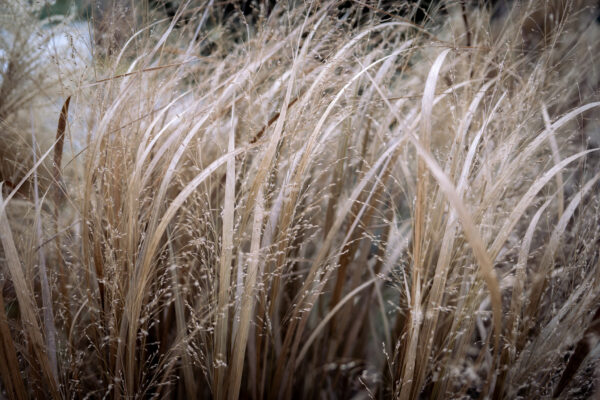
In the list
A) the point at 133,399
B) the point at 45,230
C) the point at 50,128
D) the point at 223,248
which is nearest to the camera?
the point at 223,248

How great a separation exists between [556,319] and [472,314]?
17 cm

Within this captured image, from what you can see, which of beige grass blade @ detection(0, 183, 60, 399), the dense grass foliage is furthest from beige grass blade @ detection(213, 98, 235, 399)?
beige grass blade @ detection(0, 183, 60, 399)

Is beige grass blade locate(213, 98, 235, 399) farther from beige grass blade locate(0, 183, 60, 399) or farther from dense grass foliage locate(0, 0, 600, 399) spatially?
beige grass blade locate(0, 183, 60, 399)

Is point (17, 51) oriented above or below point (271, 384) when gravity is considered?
above

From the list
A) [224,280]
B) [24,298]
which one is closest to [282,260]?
[224,280]

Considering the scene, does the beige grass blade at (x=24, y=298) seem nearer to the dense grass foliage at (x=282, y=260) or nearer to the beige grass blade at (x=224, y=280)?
the dense grass foliage at (x=282, y=260)

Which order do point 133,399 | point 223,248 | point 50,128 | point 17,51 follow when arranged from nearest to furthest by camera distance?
point 223,248
point 133,399
point 17,51
point 50,128

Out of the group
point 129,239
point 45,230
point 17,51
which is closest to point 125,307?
point 129,239

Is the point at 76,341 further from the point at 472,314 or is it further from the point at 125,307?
the point at 472,314

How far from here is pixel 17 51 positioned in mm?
1595

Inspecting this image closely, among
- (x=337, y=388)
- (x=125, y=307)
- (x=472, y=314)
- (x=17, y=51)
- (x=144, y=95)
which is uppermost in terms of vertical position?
(x=17, y=51)

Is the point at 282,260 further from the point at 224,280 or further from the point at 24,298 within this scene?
the point at 24,298

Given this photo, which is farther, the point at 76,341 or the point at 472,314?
the point at 76,341

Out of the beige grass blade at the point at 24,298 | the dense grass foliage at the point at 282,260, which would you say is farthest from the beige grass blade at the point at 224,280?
the beige grass blade at the point at 24,298
